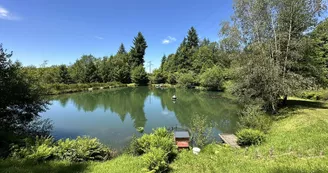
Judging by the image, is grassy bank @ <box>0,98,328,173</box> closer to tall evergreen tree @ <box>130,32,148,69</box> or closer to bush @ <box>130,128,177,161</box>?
bush @ <box>130,128,177,161</box>

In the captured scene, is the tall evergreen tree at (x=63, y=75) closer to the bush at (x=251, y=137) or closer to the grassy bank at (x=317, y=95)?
the bush at (x=251, y=137)

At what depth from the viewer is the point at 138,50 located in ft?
203

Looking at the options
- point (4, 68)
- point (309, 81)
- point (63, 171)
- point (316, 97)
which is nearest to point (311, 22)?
point (309, 81)

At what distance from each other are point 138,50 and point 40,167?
58898mm

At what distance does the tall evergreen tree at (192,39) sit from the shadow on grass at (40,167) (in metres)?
61.7

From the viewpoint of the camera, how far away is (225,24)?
1582 cm

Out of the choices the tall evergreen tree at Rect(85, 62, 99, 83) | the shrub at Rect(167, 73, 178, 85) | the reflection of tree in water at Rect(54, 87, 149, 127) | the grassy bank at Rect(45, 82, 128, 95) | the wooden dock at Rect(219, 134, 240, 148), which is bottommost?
the wooden dock at Rect(219, 134, 240, 148)

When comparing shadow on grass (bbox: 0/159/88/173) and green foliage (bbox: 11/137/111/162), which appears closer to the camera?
shadow on grass (bbox: 0/159/88/173)

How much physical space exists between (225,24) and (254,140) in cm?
1132

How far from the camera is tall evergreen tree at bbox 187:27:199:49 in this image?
2534 inches

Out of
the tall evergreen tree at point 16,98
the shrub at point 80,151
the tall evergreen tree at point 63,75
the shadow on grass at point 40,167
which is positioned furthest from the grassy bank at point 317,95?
the tall evergreen tree at point 63,75

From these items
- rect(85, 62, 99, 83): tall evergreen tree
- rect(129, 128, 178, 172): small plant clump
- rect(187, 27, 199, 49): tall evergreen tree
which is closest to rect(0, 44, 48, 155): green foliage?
rect(129, 128, 178, 172): small plant clump

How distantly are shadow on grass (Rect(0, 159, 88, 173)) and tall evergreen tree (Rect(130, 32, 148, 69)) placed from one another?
→ 56264mm

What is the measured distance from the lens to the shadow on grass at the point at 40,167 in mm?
4491
